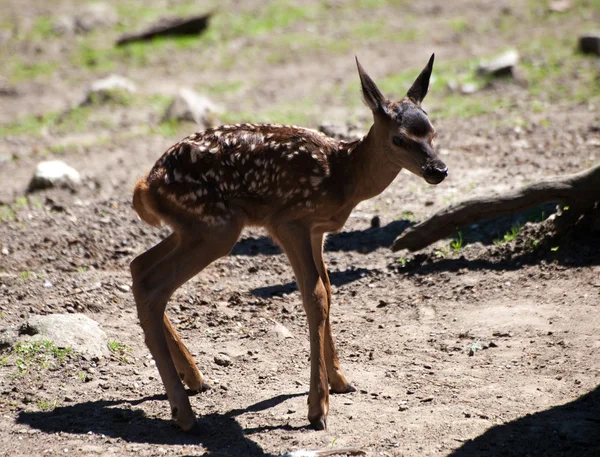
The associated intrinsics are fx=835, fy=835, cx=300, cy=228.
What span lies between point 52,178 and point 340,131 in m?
3.76

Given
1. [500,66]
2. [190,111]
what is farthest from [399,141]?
[500,66]

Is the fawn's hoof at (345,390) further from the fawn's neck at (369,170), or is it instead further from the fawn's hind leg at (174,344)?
the fawn's neck at (369,170)

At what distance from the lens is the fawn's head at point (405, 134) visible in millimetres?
5680

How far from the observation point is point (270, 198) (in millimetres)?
5953

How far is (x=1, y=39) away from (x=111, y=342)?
1417 centimetres

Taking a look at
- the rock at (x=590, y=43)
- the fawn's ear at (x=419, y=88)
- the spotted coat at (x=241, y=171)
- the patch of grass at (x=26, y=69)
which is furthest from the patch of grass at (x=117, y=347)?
the patch of grass at (x=26, y=69)

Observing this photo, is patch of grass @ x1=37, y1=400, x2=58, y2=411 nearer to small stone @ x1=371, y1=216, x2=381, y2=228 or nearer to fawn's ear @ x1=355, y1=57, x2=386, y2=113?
fawn's ear @ x1=355, y1=57, x2=386, y2=113

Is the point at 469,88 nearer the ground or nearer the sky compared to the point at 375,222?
nearer the sky

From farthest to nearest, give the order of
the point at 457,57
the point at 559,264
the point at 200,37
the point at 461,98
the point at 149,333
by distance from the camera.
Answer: the point at 200,37, the point at 457,57, the point at 461,98, the point at 559,264, the point at 149,333

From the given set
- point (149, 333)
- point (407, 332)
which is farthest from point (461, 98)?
point (149, 333)

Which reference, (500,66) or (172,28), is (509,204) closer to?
(500,66)

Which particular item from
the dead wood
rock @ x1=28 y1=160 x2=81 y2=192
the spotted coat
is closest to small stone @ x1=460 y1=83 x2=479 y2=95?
rock @ x1=28 y1=160 x2=81 y2=192

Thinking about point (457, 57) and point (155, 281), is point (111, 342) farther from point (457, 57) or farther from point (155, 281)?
point (457, 57)

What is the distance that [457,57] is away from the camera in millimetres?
15812
